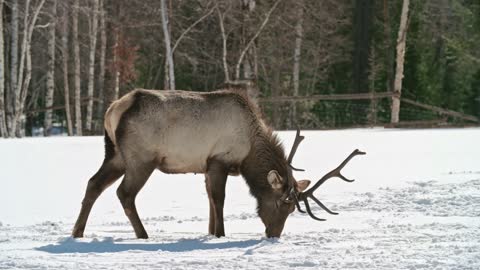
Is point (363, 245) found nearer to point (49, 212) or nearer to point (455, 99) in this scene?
point (49, 212)

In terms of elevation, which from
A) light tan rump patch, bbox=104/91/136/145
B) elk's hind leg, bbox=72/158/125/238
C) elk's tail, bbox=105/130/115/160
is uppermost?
light tan rump patch, bbox=104/91/136/145

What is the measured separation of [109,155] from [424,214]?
11.4ft

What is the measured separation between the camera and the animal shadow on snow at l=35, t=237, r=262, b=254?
245 inches

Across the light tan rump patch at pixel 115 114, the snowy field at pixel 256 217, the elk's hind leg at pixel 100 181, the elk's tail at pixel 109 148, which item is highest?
the light tan rump patch at pixel 115 114

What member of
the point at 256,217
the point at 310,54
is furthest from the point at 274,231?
the point at 310,54

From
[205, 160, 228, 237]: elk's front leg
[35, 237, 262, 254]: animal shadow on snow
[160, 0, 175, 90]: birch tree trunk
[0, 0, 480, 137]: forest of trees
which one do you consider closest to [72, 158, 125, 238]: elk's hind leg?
[35, 237, 262, 254]: animal shadow on snow

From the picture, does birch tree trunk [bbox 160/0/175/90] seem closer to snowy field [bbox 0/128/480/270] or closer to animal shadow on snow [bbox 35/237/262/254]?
snowy field [bbox 0/128/480/270]

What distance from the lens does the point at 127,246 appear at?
648 centimetres

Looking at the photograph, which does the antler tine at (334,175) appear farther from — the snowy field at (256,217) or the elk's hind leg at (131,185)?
the elk's hind leg at (131,185)

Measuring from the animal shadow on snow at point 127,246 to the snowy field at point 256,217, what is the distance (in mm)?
12

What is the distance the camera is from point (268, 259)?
565cm

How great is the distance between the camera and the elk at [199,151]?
7555 millimetres

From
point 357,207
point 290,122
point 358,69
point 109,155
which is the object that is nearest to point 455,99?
point 358,69

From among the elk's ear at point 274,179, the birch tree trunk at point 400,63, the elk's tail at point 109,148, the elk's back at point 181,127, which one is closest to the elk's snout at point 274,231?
the elk's ear at point 274,179
